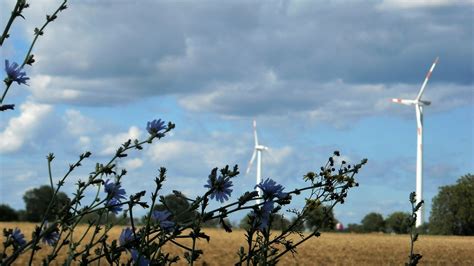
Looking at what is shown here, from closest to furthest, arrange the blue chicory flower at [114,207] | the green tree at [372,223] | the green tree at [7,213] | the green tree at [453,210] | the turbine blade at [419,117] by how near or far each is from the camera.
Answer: the blue chicory flower at [114,207], the turbine blade at [419,117], the green tree at [7,213], the green tree at [453,210], the green tree at [372,223]

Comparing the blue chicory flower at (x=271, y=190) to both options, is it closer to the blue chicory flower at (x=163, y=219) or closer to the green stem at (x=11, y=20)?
the blue chicory flower at (x=163, y=219)

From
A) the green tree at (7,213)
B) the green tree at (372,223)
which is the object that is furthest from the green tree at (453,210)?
the green tree at (7,213)

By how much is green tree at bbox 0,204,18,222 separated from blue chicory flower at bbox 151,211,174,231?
270 ft

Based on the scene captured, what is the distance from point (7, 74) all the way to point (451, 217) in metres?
→ 91.6

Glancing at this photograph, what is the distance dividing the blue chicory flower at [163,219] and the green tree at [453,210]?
8976 centimetres

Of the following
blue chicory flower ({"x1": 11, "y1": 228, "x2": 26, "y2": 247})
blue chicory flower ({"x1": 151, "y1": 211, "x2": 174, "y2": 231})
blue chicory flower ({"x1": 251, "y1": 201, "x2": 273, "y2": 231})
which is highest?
blue chicory flower ({"x1": 251, "y1": 201, "x2": 273, "y2": 231})

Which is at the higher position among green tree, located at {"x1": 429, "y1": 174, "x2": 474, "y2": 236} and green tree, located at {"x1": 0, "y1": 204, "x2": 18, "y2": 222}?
green tree, located at {"x1": 429, "y1": 174, "x2": 474, "y2": 236}

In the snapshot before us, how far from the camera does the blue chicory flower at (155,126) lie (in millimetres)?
3020

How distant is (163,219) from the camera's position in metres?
2.79

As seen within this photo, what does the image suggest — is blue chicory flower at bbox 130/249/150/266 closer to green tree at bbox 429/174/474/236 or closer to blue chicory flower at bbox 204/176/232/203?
blue chicory flower at bbox 204/176/232/203

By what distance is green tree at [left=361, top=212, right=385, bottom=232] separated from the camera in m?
112

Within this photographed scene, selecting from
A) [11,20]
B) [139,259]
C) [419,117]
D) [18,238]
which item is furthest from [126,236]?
[419,117]

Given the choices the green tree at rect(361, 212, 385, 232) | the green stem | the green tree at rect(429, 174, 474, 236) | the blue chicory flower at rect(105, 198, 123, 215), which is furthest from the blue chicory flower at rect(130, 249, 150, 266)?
the green tree at rect(361, 212, 385, 232)

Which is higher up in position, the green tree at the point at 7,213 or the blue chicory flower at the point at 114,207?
the green tree at the point at 7,213
